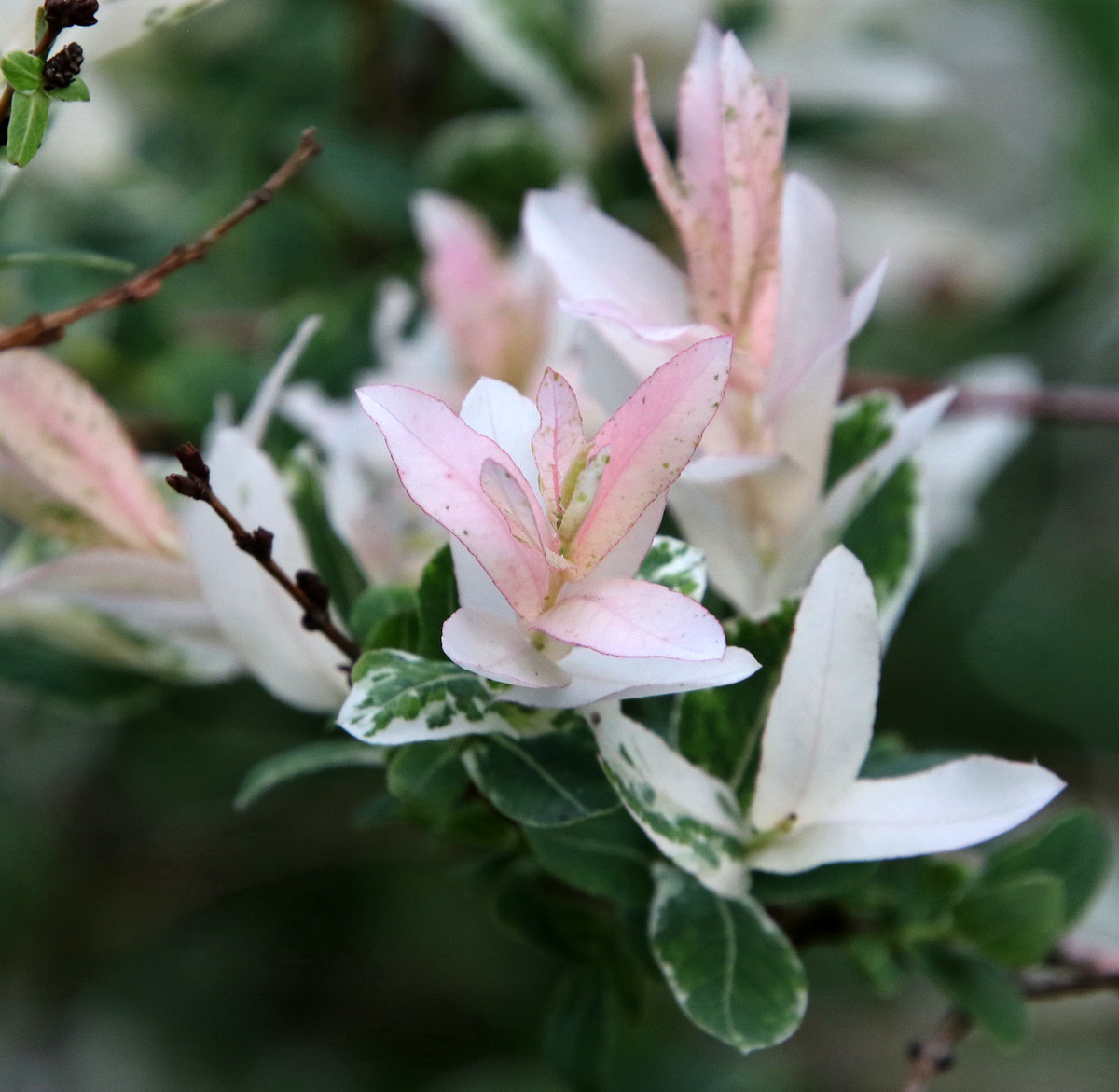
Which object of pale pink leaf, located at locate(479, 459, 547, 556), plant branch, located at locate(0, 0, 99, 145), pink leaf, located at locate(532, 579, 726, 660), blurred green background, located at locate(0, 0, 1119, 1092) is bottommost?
blurred green background, located at locate(0, 0, 1119, 1092)

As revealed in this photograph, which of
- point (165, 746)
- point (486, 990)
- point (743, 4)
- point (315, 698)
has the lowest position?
point (486, 990)

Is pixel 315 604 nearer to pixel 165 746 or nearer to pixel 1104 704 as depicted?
pixel 165 746

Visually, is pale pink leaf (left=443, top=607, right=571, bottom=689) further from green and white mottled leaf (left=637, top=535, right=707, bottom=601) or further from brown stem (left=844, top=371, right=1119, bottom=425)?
brown stem (left=844, top=371, right=1119, bottom=425)

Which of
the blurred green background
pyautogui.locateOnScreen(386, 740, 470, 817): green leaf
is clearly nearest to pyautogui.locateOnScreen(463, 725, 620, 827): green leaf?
pyautogui.locateOnScreen(386, 740, 470, 817): green leaf

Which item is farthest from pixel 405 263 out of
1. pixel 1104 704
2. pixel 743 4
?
pixel 1104 704

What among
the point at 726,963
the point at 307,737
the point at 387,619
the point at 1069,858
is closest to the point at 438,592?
the point at 387,619

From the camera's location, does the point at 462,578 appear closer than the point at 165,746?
Yes
